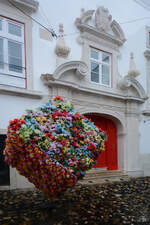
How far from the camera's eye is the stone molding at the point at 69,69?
4.96 m

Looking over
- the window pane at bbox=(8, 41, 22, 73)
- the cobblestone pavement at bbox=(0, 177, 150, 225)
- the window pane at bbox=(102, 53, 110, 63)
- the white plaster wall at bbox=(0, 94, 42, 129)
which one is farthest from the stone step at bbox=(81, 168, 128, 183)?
the window pane at bbox=(102, 53, 110, 63)

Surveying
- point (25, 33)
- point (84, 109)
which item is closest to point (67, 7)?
point (25, 33)

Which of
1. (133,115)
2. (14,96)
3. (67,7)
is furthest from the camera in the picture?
(133,115)

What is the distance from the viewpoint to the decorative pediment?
229 inches

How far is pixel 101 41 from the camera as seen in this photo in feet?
20.7

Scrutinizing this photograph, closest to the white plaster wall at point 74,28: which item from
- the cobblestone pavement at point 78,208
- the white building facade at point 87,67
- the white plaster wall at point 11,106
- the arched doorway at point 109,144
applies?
the white building facade at point 87,67

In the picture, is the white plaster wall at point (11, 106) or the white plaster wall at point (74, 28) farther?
the white plaster wall at point (74, 28)

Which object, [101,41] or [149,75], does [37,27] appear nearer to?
[101,41]

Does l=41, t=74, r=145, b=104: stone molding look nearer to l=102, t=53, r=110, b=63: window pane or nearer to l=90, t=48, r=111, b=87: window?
l=90, t=48, r=111, b=87: window

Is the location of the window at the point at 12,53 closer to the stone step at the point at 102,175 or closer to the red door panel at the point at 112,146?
the stone step at the point at 102,175

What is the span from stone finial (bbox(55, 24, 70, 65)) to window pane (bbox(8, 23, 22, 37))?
121cm

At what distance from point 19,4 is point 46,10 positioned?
0.87 meters

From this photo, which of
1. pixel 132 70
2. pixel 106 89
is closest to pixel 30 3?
pixel 106 89

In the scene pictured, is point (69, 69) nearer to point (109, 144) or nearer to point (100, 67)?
point (100, 67)
